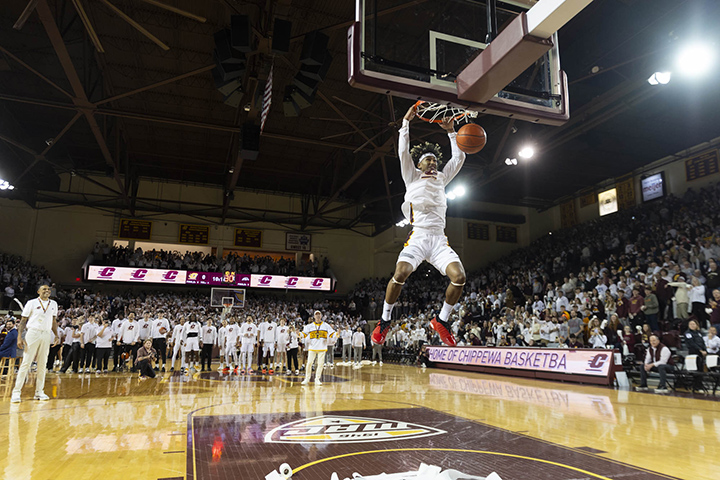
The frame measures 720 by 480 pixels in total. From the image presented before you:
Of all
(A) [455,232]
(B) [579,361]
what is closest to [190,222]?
(A) [455,232]

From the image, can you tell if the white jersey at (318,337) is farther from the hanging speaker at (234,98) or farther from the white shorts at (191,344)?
the hanging speaker at (234,98)

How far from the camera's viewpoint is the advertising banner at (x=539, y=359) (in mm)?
11258

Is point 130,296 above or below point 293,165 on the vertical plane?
below

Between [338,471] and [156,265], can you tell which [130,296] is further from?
[338,471]

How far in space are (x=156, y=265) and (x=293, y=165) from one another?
1001 centimetres

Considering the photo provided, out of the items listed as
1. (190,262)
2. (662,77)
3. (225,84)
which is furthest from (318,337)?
(190,262)

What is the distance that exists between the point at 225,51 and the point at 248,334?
8794 millimetres

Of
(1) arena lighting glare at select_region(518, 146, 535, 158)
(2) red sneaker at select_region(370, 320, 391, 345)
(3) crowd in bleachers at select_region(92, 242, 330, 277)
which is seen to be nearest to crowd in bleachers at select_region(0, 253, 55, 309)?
(3) crowd in bleachers at select_region(92, 242, 330, 277)

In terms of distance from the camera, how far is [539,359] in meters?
13.0

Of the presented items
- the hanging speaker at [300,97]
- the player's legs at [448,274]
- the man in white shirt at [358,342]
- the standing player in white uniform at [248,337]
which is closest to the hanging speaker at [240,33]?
the hanging speaker at [300,97]

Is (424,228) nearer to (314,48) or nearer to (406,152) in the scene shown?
(406,152)

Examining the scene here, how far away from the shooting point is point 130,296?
26.6 metres

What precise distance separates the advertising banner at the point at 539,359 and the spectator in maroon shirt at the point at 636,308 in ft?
5.83

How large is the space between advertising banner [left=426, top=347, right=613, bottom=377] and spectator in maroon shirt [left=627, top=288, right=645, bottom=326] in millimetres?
1777
